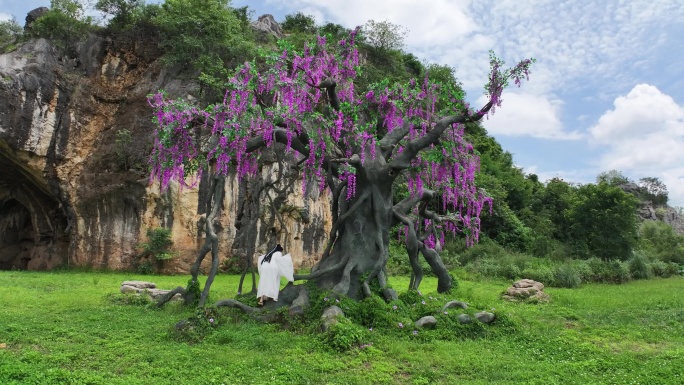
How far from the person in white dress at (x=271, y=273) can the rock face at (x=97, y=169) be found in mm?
8866

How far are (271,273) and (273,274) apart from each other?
0.04 m

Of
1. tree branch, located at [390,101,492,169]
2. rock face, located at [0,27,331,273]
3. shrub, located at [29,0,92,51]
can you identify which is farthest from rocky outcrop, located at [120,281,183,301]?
shrub, located at [29,0,92,51]

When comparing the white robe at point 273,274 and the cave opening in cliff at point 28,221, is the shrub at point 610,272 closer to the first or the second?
the white robe at point 273,274

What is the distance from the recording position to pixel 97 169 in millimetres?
19531

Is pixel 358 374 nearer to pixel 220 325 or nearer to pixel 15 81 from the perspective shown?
pixel 220 325

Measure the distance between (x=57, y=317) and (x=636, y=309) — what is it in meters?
12.3

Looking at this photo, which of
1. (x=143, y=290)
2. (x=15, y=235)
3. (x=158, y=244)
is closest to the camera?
(x=143, y=290)

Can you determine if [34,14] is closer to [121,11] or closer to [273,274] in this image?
[121,11]

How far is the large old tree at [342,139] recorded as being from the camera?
8.70 m

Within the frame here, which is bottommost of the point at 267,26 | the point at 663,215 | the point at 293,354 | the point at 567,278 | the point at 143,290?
the point at 293,354

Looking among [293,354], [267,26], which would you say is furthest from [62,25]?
[293,354]

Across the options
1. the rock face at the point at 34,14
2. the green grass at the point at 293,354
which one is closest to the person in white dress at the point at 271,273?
the green grass at the point at 293,354

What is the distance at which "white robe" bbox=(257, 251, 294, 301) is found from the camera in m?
8.74

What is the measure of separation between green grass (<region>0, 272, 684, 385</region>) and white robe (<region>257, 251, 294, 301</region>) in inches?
30.5
